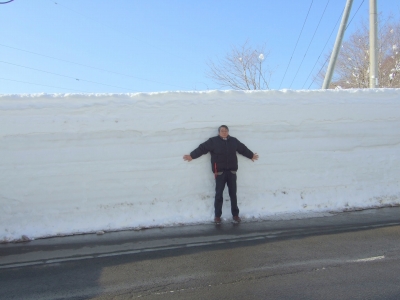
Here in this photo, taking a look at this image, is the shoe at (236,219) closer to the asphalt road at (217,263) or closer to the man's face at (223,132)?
the asphalt road at (217,263)

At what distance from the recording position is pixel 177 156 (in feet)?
25.7

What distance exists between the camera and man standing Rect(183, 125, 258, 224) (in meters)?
7.50

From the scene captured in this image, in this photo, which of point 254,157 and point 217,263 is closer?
point 217,263

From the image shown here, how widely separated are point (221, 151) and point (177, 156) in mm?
916

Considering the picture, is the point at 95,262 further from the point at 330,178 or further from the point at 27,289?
the point at 330,178

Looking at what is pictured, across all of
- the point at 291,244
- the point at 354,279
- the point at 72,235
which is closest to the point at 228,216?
the point at 291,244

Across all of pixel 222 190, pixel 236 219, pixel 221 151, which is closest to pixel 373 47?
pixel 221 151

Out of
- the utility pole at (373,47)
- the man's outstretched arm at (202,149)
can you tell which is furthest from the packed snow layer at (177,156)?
the utility pole at (373,47)

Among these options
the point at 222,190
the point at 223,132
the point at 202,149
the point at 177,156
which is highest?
the point at 223,132

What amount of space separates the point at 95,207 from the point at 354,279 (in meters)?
4.76

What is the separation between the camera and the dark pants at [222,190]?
24.6 ft

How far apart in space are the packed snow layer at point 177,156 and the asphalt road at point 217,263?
27.5 inches

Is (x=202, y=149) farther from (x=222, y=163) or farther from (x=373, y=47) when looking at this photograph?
(x=373, y=47)

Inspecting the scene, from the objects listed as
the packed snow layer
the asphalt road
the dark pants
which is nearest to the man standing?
the dark pants
